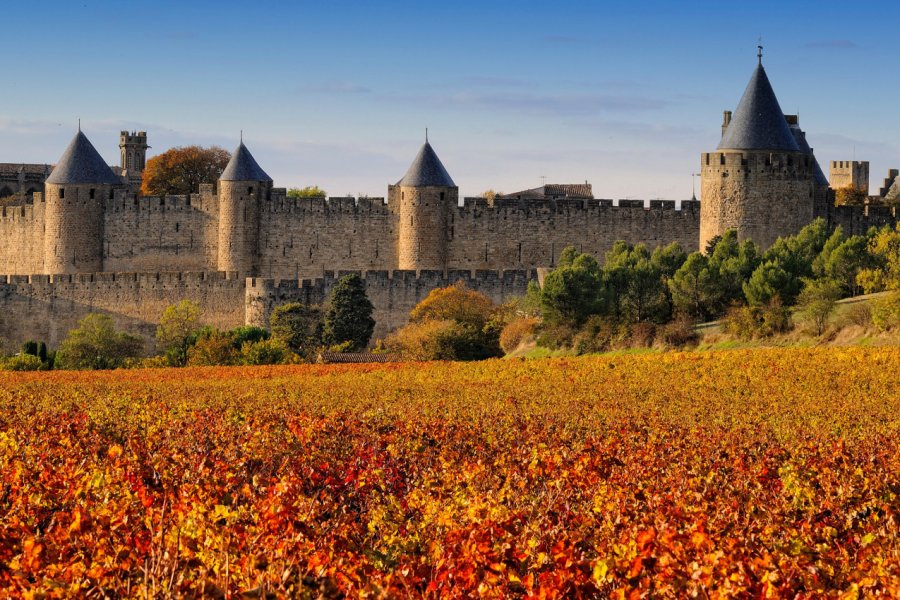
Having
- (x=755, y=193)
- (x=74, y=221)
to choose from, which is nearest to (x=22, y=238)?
(x=74, y=221)

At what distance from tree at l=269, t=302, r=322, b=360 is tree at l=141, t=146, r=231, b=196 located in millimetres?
20071

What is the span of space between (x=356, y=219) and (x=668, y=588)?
38884 mm

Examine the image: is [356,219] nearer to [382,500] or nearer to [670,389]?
[670,389]

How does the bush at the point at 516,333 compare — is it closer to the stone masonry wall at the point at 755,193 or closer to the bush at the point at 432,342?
the bush at the point at 432,342

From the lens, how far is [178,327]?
42.0 meters

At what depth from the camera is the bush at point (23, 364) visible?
3753cm

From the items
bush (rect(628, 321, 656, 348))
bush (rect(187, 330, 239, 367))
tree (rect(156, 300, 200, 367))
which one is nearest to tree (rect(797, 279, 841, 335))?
bush (rect(628, 321, 656, 348))

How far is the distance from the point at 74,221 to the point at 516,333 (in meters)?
16.6

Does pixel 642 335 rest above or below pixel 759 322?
below

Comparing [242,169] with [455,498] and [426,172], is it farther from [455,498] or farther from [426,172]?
[455,498]

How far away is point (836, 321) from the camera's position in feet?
102

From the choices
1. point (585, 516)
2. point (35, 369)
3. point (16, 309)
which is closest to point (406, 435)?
point (585, 516)

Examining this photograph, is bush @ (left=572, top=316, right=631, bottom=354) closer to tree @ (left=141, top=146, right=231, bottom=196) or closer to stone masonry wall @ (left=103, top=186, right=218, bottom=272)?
stone masonry wall @ (left=103, top=186, right=218, bottom=272)

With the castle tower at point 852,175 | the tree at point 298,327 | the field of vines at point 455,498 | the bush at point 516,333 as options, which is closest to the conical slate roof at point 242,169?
the tree at point 298,327
